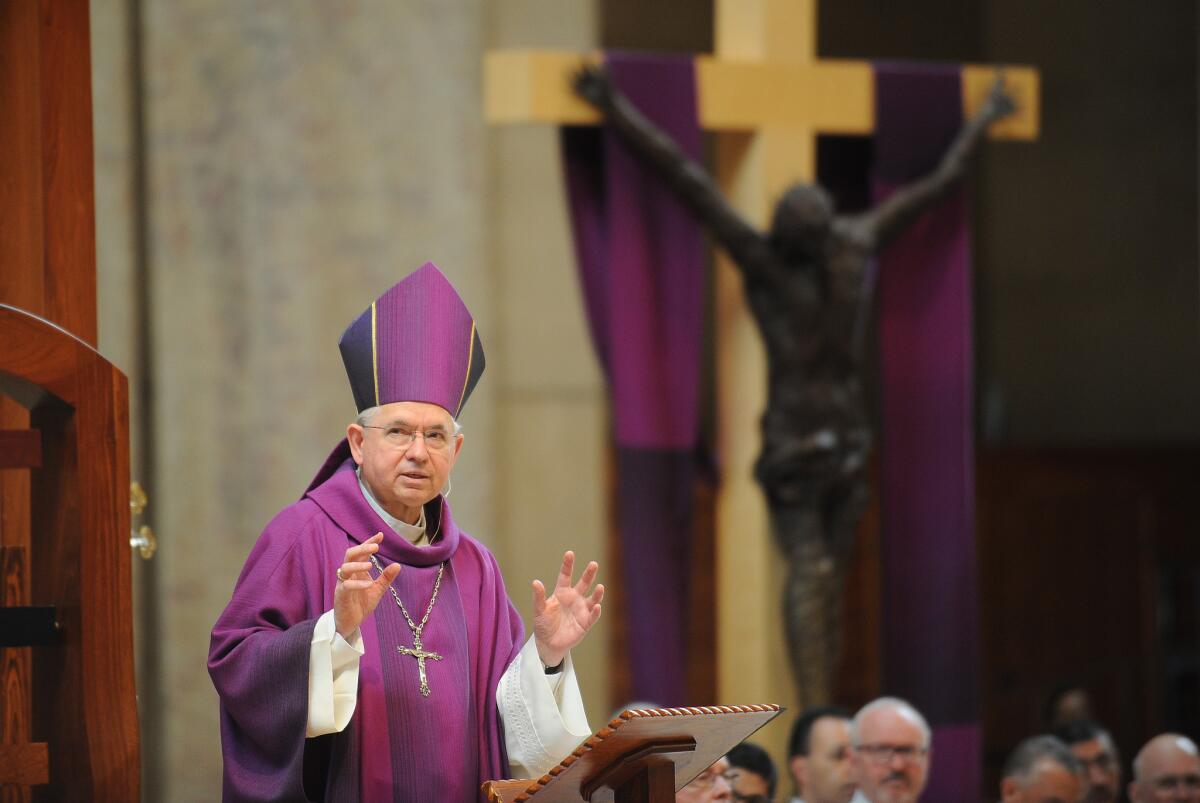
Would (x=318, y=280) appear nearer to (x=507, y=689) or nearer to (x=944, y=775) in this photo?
(x=944, y=775)

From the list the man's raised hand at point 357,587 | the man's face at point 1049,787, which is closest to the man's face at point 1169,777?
the man's face at point 1049,787

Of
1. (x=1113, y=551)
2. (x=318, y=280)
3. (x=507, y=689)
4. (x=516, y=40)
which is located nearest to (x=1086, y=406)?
(x=1113, y=551)

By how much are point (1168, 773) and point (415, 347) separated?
2804 millimetres

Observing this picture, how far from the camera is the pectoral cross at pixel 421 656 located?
354cm

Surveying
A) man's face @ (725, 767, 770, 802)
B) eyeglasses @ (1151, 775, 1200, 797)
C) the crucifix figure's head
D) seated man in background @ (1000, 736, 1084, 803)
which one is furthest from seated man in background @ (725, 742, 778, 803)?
the crucifix figure's head

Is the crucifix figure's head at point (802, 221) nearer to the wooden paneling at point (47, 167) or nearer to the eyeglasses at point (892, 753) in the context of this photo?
the eyeglasses at point (892, 753)

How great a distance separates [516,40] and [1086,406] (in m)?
4.07

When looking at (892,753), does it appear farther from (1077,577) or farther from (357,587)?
(1077,577)

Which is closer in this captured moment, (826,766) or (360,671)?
(360,671)

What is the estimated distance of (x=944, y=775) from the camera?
6508 mm

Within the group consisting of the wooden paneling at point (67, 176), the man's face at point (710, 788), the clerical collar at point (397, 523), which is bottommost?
the man's face at point (710, 788)

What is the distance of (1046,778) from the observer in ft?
16.1

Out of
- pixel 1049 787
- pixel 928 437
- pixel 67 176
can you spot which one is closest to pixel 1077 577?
pixel 928 437

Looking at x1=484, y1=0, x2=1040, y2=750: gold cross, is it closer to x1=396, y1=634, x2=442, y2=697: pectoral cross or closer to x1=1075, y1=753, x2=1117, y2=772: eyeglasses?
x1=1075, y1=753, x2=1117, y2=772: eyeglasses
